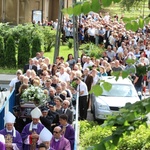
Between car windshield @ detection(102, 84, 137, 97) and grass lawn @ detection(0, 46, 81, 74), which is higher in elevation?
car windshield @ detection(102, 84, 137, 97)

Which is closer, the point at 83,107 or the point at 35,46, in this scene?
the point at 83,107

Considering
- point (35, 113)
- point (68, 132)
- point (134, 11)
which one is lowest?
point (68, 132)

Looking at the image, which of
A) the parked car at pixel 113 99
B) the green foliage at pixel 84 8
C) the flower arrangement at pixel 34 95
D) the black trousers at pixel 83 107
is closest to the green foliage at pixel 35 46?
the parked car at pixel 113 99

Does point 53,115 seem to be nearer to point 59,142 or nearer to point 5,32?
point 59,142

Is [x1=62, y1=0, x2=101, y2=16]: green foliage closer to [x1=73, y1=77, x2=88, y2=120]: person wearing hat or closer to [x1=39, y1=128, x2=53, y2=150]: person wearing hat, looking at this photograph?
[x1=39, y1=128, x2=53, y2=150]: person wearing hat

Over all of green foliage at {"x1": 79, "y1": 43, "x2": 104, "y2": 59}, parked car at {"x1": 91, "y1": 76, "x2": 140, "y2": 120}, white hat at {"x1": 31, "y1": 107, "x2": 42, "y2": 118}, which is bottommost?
green foliage at {"x1": 79, "y1": 43, "x2": 104, "y2": 59}

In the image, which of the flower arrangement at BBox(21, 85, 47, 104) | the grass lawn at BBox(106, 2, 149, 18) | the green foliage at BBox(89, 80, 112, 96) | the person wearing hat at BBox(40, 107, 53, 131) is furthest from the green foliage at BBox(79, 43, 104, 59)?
the green foliage at BBox(89, 80, 112, 96)

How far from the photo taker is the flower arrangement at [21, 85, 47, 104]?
47.3 feet

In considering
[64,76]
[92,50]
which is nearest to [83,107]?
[64,76]

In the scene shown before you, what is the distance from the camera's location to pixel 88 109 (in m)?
19.3

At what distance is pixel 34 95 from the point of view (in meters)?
14.5

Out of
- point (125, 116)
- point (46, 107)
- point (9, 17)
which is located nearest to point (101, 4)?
point (125, 116)

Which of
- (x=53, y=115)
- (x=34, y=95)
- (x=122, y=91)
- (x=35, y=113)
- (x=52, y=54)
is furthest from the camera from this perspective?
(x=52, y=54)

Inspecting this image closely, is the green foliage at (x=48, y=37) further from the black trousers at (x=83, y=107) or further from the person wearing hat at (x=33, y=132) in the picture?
the person wearing hat at (x=33, y=132)
